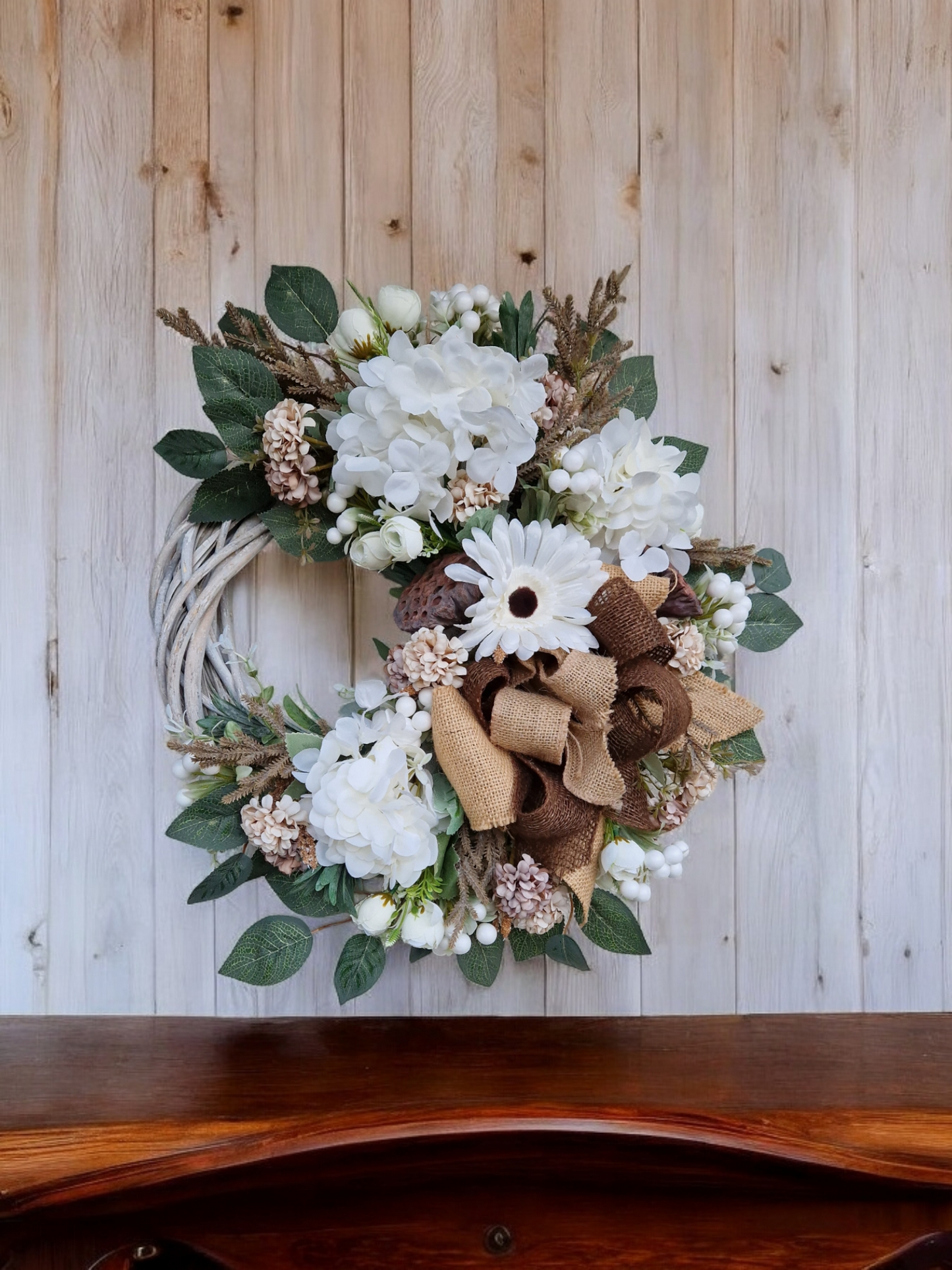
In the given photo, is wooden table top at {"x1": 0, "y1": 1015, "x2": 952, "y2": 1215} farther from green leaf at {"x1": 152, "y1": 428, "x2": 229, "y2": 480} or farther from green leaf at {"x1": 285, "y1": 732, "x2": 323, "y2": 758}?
green leaf at {"x1": 152, "y1": 428, "x2": 229, "y2": 480}

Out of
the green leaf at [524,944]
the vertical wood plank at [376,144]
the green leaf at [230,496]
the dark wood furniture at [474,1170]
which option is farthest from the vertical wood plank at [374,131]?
the dark wood furniture at [474,1170]

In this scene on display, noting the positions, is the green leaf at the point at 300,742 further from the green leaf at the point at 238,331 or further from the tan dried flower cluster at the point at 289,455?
the green leaf at the point at 238,331

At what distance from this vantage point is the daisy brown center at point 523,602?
796 mm

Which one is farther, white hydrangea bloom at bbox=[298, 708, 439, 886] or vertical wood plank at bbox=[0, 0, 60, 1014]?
vertical wood plank at bbox=[0, 0, 60, 1014]

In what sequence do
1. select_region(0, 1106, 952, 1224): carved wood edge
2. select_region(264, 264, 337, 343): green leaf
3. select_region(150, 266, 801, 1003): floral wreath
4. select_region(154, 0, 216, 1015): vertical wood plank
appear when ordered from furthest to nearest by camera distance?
select_region(154, 0, 216, 1015): vertical wood plank < select_region(264, 264, 337, 343): green leaf < select_region(150, 266, 801, 1003): floral wreath < select_region(0, 1106, 952, 1224): carved wood edge

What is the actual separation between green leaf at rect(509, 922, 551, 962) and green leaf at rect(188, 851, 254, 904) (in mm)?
280

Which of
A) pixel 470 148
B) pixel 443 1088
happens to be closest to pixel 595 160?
pixel 470 148

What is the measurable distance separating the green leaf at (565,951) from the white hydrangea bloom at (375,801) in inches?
9.1

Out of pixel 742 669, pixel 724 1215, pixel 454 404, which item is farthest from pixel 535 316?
pixel 724 1215

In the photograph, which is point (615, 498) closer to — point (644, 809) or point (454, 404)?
point (454, 404)

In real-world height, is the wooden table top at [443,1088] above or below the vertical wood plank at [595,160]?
below

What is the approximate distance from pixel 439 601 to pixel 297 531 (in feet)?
0.60

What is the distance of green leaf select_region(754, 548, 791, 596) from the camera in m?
0.99

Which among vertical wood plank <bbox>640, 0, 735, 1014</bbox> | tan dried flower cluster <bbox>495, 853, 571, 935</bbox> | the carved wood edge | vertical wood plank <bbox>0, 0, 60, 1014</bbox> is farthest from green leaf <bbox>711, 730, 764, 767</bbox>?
vertical wood plank <bbox>0, 0, 60, 1014</bbox>
